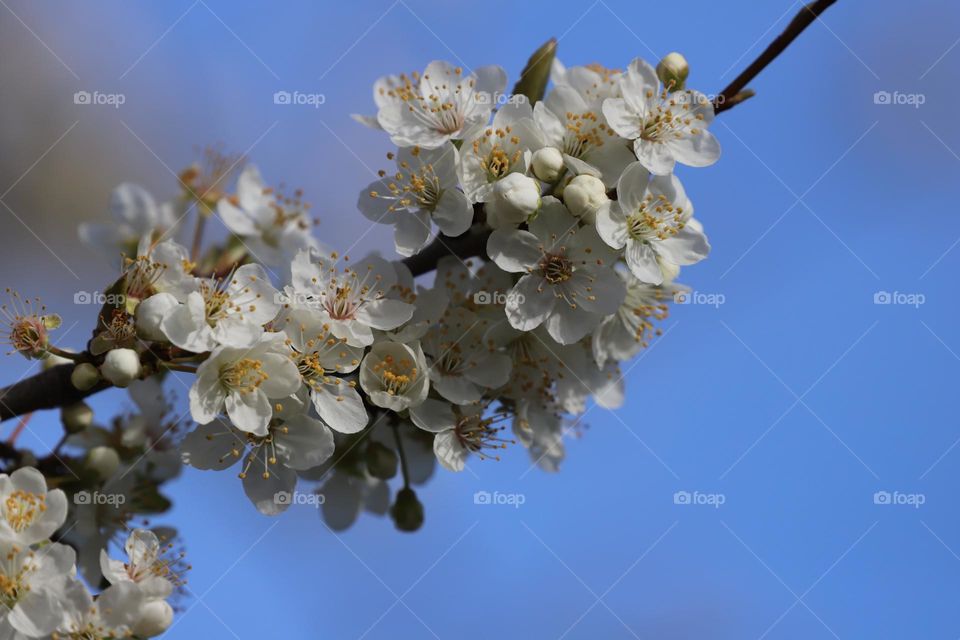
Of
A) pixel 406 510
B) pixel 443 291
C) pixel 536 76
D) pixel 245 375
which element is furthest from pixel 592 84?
pixel 406 510

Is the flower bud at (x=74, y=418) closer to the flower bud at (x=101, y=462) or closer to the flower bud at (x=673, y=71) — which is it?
the flower bud at (x=101, y=462)

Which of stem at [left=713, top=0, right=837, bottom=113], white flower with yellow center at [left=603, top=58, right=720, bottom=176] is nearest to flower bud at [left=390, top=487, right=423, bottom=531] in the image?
white flower with yellow center at [left=603, top=58, right=720, bottom=176]

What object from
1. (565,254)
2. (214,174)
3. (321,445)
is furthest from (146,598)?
(214,174)

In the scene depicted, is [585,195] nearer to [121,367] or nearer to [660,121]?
[660,121]

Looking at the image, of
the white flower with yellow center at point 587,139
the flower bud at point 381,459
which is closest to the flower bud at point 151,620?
the flower bud at point 381,459

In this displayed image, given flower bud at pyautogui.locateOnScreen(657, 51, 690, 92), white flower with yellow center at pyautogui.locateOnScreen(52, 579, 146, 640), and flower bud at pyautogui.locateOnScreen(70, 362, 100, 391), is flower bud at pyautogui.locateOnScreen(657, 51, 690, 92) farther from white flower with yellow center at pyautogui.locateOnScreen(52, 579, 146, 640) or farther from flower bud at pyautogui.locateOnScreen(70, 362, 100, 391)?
white flower with yellow center at pyautogui.locateOnScreen(52, 579, 146, 640)
